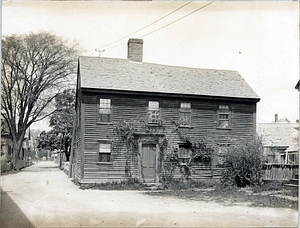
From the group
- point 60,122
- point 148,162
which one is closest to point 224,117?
point 148,162

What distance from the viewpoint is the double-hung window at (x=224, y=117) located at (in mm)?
18906

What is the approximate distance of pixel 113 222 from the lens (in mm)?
11602

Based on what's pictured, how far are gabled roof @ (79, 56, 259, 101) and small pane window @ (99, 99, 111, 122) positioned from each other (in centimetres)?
80

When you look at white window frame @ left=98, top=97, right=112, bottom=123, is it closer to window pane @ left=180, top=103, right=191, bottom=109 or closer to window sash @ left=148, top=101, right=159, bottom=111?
window sash @ left=148, top=101, right=159, bottom=111

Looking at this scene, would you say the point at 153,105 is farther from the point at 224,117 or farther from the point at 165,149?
the point at 224,117

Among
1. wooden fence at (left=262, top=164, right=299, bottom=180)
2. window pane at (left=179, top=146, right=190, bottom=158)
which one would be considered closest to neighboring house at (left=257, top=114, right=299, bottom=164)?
wooden fence at (left=262, top=164, right=299, bottom=180)

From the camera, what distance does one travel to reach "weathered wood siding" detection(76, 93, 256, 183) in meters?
17.4

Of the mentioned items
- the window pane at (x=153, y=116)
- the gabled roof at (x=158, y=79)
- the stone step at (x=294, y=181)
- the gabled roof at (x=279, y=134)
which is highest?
the gabled roof at (x=158, y=79)

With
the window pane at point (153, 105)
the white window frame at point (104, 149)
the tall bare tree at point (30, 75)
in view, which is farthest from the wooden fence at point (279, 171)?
the tall bare tree at point (30, 75)

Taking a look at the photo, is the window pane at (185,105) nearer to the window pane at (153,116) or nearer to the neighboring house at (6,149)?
the window pane at (153,116)

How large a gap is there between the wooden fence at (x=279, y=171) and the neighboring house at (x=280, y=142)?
25 centimetres

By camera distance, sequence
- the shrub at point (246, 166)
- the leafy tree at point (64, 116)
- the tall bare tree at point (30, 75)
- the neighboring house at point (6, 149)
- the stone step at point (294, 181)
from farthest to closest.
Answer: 1. the shrub at point (246, 166)
2. the leafy tree at point (64, 116)
3. the stone step at point (294, 181)
4. the neighboring house at point (6, 149)
5. the tall bare tree at point (30, 75)

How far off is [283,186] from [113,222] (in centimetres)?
841

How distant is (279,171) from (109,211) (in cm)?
864
